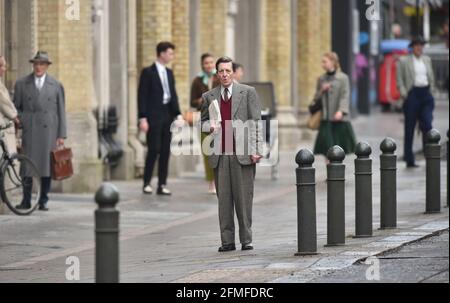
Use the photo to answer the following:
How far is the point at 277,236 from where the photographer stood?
1652 cm

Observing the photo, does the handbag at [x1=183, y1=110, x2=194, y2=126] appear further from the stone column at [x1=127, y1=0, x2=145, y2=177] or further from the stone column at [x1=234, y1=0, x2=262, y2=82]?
the stone column at [x1=234, y1=0, x2=262, y2=82]

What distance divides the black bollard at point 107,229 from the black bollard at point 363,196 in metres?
5.83

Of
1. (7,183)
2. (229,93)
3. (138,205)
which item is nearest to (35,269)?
(229,93)

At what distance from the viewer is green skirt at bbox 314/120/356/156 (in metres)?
24.5

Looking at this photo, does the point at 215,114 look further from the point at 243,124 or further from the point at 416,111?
the point at 416,111

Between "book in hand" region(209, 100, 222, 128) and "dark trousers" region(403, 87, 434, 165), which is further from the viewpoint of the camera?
"dark trousers" region(403, 87, 434, 165)

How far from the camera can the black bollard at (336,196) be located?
14.6 metres

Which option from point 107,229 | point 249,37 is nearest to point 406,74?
point 249,37

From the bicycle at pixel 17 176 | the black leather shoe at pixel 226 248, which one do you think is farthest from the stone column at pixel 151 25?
the black leather shoe at pixel 226 248

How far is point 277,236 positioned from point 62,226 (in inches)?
106

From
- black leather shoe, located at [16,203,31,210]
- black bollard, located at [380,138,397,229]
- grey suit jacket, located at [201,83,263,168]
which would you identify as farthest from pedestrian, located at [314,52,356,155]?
grey suit jacket, located at [201,83,263,168]

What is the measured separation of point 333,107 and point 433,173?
624 cm

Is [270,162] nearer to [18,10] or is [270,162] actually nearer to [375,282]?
[18,10]

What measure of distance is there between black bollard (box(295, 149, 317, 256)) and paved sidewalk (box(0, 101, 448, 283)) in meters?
0.14
